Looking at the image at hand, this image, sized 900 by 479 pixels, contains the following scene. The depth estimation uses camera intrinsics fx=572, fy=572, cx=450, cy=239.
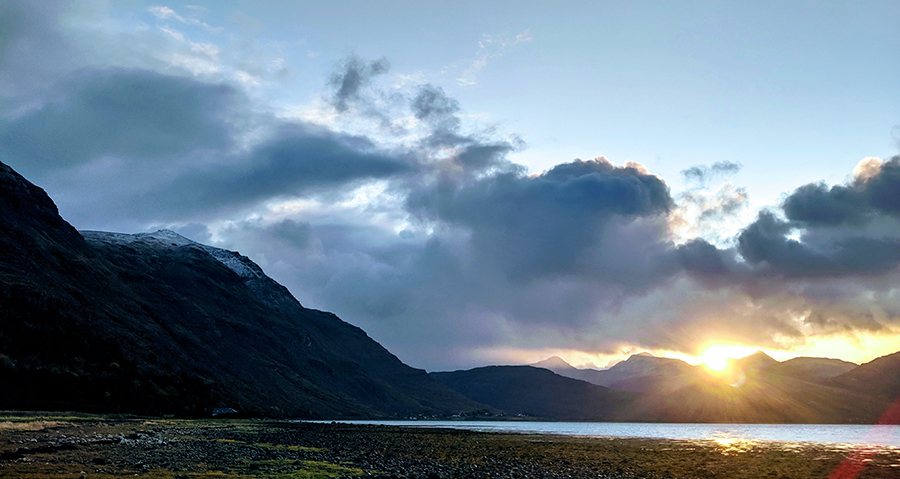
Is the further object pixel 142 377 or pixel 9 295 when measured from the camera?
pixel 142 377

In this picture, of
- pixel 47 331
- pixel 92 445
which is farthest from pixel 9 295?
pixel 92 445

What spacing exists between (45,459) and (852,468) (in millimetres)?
80254

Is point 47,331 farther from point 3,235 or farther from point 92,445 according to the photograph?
point 92,445

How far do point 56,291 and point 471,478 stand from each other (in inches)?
7464

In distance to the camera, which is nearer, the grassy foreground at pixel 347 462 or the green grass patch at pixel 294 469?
the grassy foreground at pixel 347 462

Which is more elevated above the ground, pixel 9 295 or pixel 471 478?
pixel 9 295

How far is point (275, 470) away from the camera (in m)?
46.7

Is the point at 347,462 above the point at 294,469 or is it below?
below

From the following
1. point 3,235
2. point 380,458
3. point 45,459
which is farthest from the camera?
point 3,235

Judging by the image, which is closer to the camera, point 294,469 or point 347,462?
point 294,469

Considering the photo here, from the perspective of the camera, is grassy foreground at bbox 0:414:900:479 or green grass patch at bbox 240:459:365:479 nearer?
grassy foreground at bbox 0:414:900:479

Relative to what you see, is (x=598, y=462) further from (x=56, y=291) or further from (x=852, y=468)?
(x=56, y=291)

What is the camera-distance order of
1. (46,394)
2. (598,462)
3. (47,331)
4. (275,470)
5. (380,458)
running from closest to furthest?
(275,470) → (380,458) → (598,462) → (46,394) → (47,331)

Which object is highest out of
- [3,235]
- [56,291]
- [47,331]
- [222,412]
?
[3,235]
